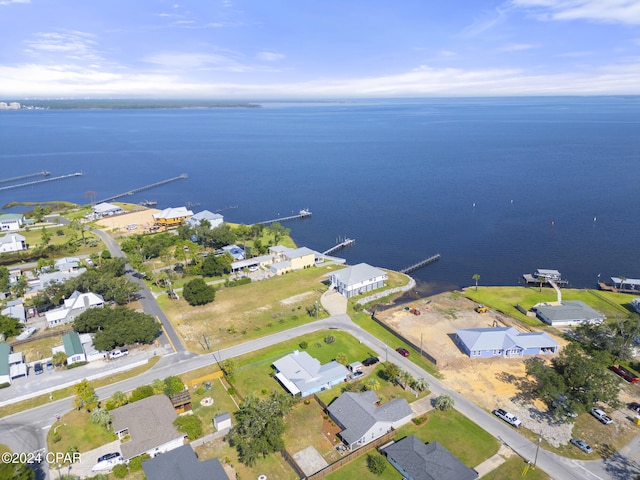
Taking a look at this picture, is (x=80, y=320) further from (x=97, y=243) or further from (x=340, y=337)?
(x=97, y=243)

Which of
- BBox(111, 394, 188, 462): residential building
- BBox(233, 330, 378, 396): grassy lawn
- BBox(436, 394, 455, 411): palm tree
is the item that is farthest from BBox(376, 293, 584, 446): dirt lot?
BBox(111, 394, 188, 462): residential building

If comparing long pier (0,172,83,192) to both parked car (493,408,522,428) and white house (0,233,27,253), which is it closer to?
white house (0,233,27,253)

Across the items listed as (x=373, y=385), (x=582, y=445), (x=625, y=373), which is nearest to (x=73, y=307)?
(x=373, y=385)

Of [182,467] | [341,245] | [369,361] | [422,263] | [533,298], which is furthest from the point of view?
[341,245]

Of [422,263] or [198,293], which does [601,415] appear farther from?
[198,293]

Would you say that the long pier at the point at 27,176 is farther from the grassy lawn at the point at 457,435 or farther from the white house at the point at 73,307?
the grassy lawn at the point at 457,435

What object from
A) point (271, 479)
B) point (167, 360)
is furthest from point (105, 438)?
point (271, 479)
